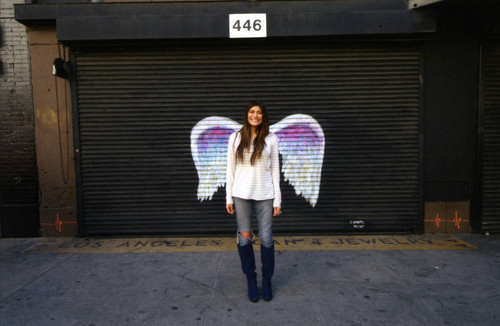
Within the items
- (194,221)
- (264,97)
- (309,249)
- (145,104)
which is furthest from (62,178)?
(309,249)

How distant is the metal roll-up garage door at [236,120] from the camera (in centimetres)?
550

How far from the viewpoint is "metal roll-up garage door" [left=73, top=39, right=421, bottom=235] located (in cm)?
550

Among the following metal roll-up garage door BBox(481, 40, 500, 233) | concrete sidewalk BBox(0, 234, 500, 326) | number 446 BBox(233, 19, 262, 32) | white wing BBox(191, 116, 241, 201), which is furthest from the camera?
white wing BBox(191, 116, 241, 201)

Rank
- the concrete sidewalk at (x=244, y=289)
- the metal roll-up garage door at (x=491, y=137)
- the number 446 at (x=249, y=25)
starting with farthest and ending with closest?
the metal roll-up garage door at (x=491, y=137), the number 446 at (x=249, y=25), the concrete sidewalk at (x=244, y=289)

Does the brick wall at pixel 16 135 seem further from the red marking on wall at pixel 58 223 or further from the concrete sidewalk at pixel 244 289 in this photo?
the concrete sidewalk at pixel 244 289

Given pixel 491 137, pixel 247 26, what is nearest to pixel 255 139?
pixel 247 26

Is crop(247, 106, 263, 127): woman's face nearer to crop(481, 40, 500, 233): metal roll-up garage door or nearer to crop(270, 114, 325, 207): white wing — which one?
crop(270, 114, 325, 207): white wing

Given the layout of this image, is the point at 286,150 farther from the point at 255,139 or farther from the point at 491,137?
the point at 491,137

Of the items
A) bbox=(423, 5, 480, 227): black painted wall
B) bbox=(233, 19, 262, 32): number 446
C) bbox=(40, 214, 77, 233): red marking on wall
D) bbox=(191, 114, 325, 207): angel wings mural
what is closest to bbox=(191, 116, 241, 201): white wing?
bbox=(191, 114, 325, 207): angel wings mural

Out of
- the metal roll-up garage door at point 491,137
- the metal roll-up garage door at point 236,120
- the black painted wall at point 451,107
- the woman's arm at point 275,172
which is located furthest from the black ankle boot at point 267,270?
the metal roll-up garage door at point 491,137

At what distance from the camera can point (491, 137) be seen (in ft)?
18.1

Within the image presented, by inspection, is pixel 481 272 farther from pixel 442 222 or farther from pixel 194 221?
pixel 194 221

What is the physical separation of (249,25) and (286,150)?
202 centimetres

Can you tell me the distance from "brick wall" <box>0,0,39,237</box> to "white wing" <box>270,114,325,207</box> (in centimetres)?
407
